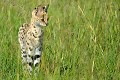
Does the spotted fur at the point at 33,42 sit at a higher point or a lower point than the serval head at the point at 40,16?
lower

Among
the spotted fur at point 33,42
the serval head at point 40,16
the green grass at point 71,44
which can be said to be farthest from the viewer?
the spotted fur at point 33,42

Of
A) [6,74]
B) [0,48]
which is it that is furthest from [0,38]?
[6,74]

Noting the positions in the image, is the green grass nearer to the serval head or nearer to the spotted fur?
the spotted fur

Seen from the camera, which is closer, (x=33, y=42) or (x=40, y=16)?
(x=40, y=16)

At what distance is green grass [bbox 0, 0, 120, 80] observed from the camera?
3.40 meters

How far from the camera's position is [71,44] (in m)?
4.04

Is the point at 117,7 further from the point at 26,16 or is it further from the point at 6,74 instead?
the point at 6,74

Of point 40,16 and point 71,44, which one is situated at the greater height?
point 40,16

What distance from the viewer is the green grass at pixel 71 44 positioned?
11.2ft

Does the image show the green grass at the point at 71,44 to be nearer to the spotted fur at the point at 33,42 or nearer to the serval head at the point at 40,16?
the spotted fur at the point at 33,42

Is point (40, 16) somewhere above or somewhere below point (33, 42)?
above

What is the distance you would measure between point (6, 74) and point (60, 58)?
52 centimetres

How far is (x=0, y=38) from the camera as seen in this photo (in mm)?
4152

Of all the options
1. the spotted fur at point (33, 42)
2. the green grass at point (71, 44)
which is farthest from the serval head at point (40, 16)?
the green grass at point (71, 44)
